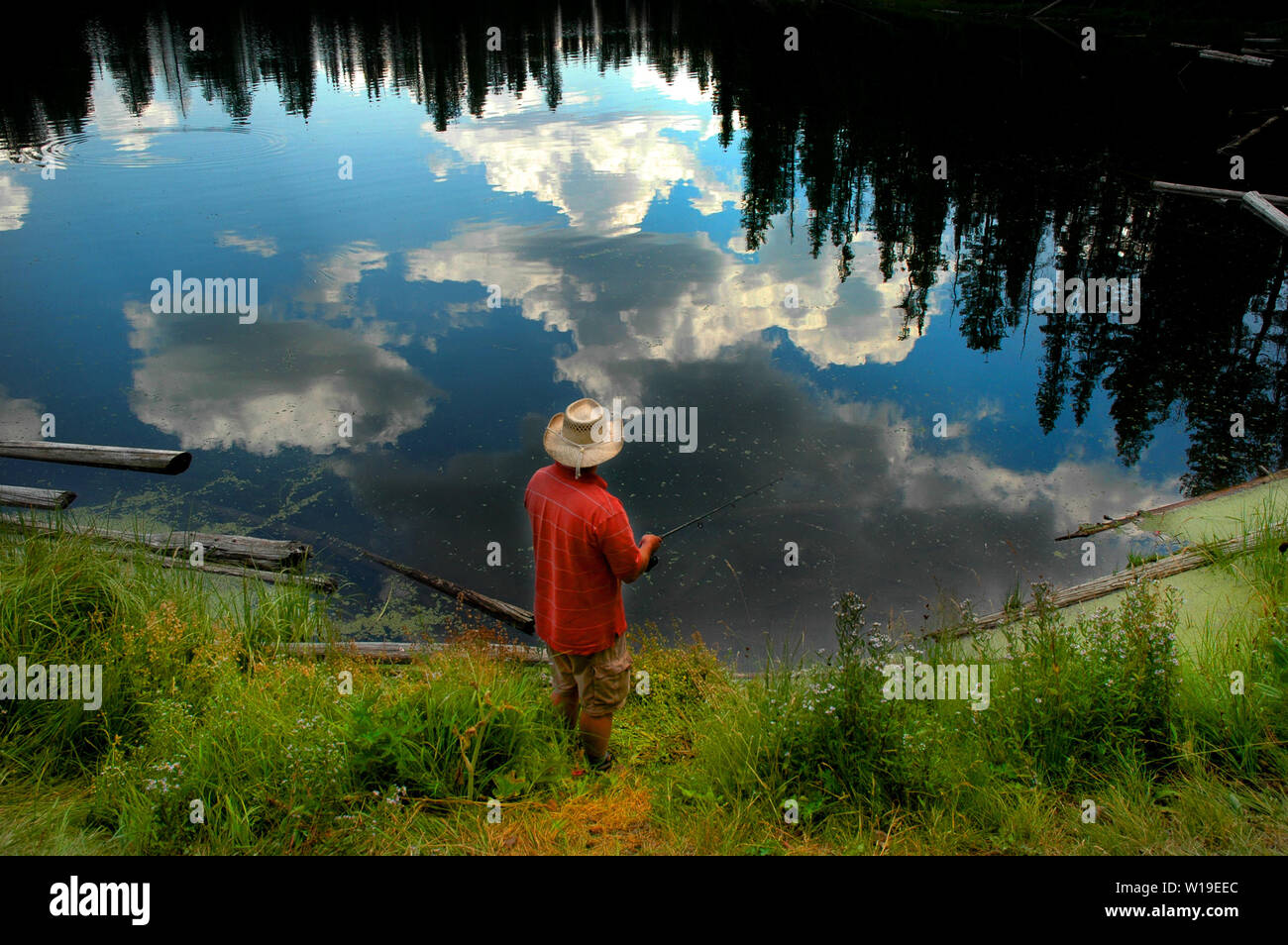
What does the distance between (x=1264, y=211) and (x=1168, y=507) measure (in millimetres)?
8692

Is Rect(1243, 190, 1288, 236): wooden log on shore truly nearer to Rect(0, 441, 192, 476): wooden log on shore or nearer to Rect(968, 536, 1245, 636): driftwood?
Rect(968, 536, 1245, 636): driftwood

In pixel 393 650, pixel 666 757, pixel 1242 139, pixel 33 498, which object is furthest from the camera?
pixel 1242 139

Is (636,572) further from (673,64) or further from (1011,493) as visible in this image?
(673,64)

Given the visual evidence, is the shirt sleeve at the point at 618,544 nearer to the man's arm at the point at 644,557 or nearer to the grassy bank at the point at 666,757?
the man's arm at the point at 644,557

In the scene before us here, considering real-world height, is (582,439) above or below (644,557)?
above

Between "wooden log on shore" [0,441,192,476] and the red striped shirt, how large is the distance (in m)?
5.82

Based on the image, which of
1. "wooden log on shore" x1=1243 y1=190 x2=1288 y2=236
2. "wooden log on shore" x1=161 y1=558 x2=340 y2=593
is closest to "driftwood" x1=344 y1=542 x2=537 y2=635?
"wooden log on shore" x1=161 y1=558 x2=340 y2=593

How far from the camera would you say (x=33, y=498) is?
8.05m

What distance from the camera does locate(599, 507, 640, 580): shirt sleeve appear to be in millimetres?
4242

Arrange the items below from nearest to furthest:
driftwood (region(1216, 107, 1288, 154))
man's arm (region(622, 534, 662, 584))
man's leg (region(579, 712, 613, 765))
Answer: man's arm (region(622, 534, 662, 584)), man's leg (region(579, 712, 613, 765)), driftwood (region(1216, 107, 1288, 154))

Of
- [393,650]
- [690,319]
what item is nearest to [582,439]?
[393,650]

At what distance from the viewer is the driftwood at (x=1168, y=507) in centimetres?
799

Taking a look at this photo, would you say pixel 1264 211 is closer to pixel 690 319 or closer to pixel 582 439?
pixel 690 319
